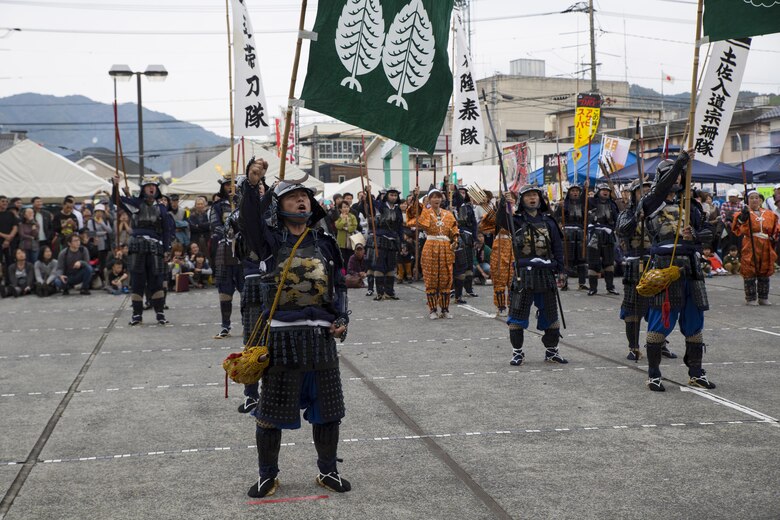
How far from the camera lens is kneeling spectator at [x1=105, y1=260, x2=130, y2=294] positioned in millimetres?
17719

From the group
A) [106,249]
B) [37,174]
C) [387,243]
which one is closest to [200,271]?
[106,249]

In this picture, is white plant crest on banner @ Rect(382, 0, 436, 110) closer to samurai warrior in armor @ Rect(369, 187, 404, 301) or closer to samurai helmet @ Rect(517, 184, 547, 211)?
samurai helmet @ Rect(517, 184, 547, 211)

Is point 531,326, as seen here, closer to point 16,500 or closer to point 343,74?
point 343,74

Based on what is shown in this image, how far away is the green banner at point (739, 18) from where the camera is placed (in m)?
6.38

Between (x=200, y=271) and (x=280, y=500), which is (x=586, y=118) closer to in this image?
(x=200, y=271)

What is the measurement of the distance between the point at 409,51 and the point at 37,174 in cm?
1905

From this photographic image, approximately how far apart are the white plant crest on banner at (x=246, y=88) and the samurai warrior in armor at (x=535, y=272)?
291cm

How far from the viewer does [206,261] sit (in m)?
18.5

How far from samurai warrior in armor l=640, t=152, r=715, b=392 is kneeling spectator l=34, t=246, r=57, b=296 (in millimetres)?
13134

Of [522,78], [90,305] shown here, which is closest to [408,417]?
[90,305]

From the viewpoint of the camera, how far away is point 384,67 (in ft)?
20.2

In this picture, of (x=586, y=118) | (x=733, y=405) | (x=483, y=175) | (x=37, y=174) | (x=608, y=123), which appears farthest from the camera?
(x=608, y=123)

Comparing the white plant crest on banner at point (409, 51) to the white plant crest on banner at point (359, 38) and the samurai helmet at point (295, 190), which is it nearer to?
the white plant crest on banner at point (359, 38)

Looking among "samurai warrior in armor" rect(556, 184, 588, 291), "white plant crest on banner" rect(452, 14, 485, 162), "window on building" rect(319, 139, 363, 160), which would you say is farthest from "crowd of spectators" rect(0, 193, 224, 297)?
"window on building" rect(319, 139, 363, 160)
